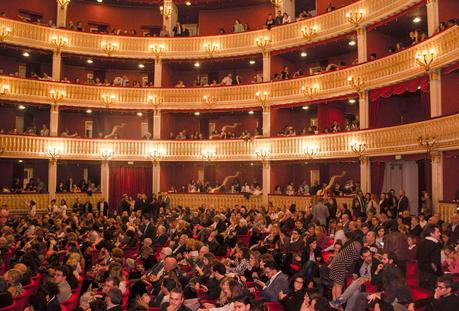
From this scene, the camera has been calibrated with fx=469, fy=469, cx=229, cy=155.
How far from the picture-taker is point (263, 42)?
2625cm

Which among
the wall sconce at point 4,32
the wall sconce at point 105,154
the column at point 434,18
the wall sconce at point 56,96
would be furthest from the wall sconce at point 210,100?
the column at point 434,18

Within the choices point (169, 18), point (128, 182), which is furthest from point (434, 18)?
point (128, 182)

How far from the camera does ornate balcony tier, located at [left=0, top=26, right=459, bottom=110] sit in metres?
19.6

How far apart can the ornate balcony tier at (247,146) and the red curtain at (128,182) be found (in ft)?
4.76

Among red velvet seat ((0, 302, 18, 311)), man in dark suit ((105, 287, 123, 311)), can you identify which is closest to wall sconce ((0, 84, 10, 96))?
red velvet seat ((0, 302, 18, 311))

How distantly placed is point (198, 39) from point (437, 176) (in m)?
16.0

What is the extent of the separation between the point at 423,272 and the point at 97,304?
6144 millimetres

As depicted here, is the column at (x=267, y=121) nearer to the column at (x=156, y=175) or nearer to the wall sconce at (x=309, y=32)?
the wall sconce at (x=309, y=32)

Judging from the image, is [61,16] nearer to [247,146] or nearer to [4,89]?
[4,89]

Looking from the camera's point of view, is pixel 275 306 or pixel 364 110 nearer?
pixel 275 306

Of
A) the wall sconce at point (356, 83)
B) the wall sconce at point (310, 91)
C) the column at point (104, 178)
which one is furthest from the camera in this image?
the column at point (104, 178)

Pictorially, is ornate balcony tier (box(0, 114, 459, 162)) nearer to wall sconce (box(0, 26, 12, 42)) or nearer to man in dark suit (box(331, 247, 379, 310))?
wall sconce (box(0, 26, 12, 42))

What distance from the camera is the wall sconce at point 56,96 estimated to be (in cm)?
2511

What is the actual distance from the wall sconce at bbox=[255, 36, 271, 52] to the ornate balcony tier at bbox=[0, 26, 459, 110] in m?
2.13
